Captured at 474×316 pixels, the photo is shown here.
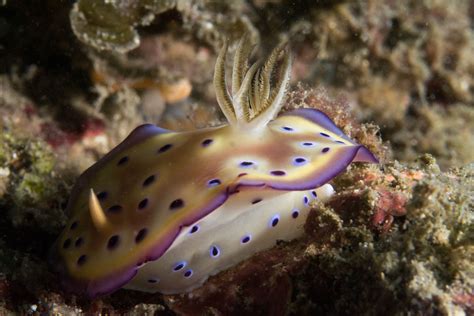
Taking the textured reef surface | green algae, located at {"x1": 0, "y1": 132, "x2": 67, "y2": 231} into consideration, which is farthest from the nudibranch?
green algae, located at {"x1": 0, "y1": 132, "x2": 67, "y2": 231}

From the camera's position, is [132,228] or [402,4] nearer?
[132,228]

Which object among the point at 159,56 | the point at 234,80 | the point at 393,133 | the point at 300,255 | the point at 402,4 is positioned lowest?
the point at 393,133

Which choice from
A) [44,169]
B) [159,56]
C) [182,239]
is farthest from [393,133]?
[182,239]

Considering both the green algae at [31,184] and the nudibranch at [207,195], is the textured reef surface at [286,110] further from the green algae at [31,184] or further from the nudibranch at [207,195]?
the nudibranch at [207,195]

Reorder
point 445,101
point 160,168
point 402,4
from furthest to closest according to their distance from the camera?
point 445,101
point 402,4
point 160,168

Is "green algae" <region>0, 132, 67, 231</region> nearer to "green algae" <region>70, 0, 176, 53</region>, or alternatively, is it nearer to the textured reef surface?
the textured reef surface

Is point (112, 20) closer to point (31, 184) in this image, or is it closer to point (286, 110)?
point (31, 184)

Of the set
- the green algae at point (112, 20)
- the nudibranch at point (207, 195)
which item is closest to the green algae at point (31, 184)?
the nudibranch at point (207, 195)

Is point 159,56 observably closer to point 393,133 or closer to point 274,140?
point 274,140
